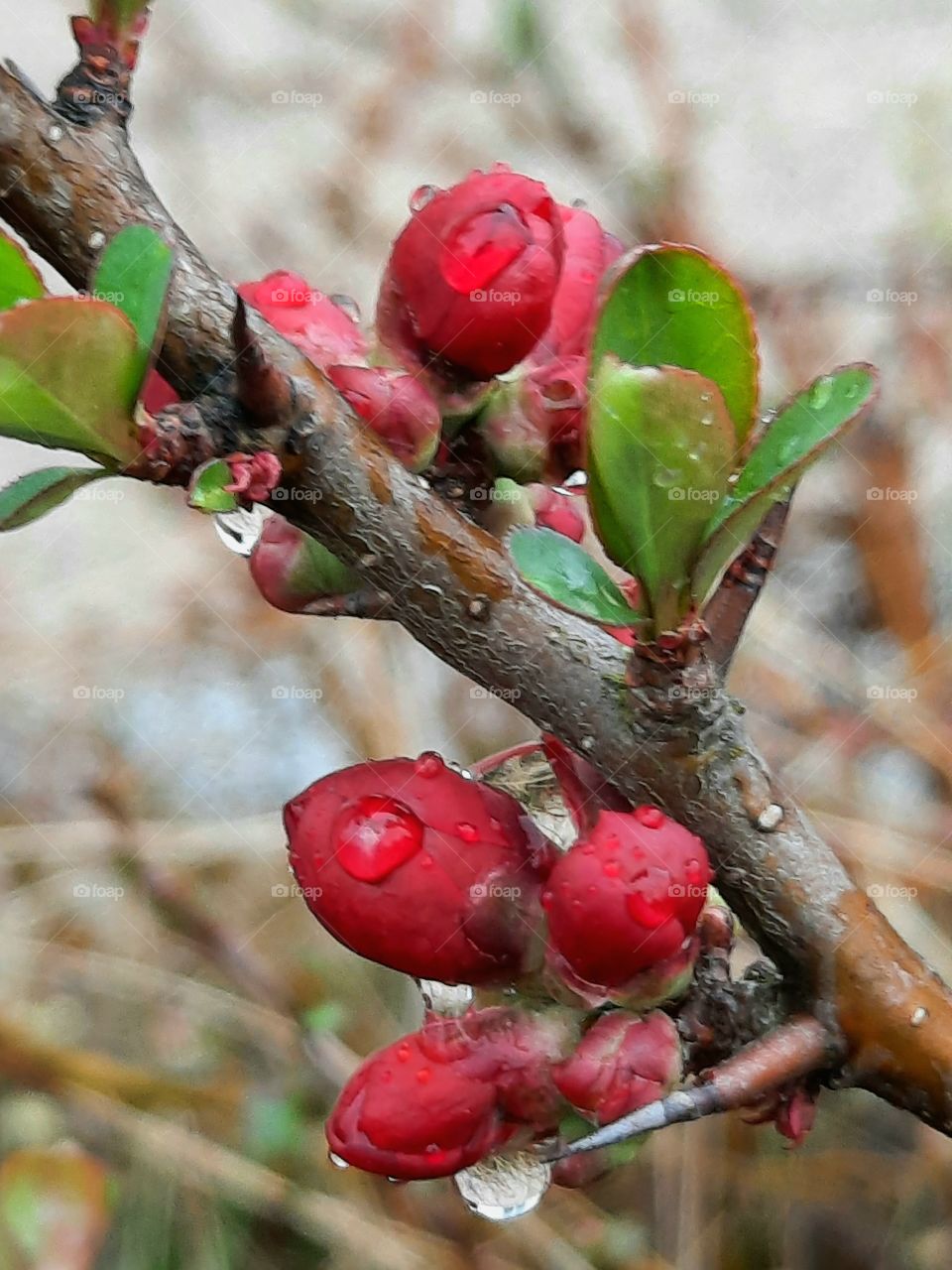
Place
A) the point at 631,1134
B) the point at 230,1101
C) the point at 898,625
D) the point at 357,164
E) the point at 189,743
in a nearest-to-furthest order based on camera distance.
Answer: the point at 631,1134 → the point at 230,1101 → the point at 898,625 → the point at 189,743 → the point at 357,164

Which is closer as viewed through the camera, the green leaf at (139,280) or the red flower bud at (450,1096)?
the green leaf at (139,280)

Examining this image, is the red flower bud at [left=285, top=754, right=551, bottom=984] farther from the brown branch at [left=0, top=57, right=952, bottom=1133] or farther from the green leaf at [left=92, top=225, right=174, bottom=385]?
the green leaf at [left=92, top=225, right=174, bottom=385]

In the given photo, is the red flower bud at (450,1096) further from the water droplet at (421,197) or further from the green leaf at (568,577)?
the water droplet at (421,197)

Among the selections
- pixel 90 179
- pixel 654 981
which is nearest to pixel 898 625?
pixel 654 981

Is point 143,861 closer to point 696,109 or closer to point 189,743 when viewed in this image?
point 189,743

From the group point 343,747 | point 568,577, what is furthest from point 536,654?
point 343,747

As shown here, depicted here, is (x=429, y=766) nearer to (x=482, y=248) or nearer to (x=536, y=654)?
(x=536, y=654)

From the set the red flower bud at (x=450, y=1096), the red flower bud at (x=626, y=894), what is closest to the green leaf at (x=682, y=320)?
the red flower bud at (x=626, y=894)

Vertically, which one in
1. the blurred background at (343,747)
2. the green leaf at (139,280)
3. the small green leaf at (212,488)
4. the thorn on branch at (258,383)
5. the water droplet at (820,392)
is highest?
the water droplet at (820,392)
